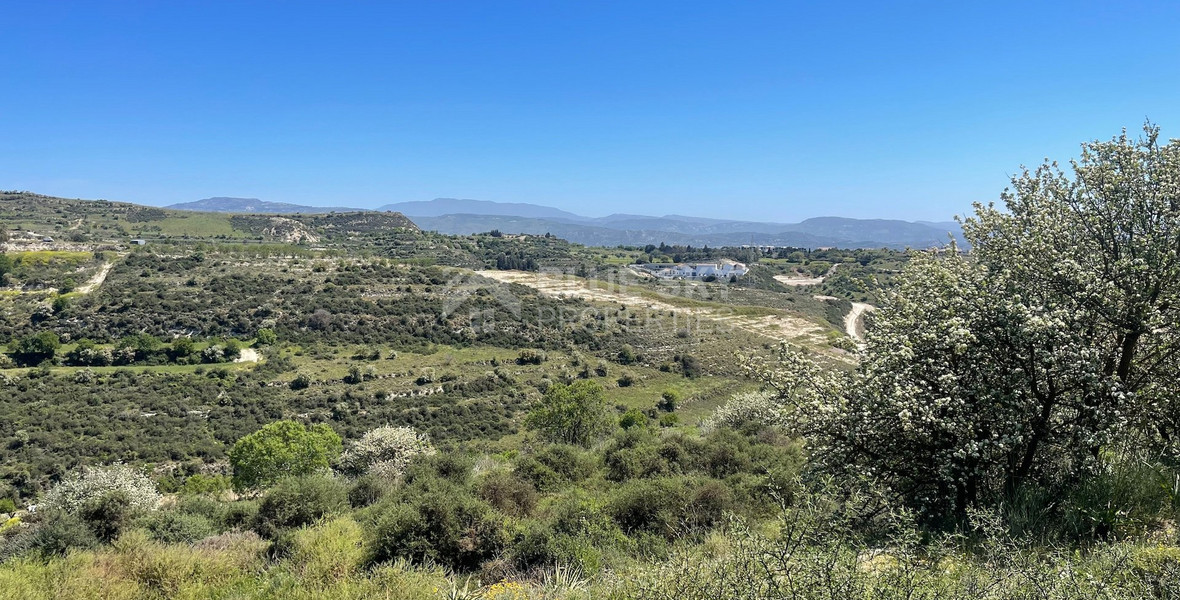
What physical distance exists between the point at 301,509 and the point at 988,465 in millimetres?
11497

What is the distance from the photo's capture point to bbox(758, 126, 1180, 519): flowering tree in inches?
229

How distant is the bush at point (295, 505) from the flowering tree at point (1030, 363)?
9301 mm

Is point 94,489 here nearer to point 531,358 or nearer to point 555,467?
point 555,467

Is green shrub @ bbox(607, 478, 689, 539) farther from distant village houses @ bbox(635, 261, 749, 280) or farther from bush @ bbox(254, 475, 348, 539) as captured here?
distant village houses @ bbox(635, 261, 749, 280)

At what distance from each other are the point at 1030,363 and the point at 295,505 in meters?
12.2

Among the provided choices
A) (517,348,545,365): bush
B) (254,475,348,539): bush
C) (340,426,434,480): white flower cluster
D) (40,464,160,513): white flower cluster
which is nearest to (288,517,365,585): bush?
(254,475,348,539): bush

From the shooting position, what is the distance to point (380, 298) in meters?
54.9

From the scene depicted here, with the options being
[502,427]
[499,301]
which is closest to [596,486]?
[502,427]

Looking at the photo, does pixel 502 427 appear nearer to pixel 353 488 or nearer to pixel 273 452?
pixel 273 452

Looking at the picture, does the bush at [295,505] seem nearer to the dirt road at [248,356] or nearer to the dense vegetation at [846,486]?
the dense vegetation at [846,486]

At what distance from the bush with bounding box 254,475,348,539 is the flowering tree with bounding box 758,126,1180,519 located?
930 centimetres

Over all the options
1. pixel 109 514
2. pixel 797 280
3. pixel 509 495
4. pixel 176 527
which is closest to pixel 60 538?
pixel 109 514

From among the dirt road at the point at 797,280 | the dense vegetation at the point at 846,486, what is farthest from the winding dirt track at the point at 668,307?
the dense vegetation at the point at 846,486

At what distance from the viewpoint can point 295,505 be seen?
1067cm
